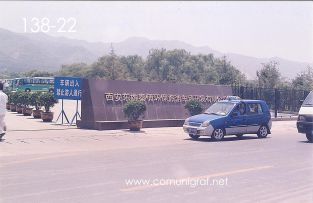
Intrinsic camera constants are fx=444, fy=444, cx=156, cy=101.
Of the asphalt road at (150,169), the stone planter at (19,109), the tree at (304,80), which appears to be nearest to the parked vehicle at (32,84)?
the stone planter at (19,109)

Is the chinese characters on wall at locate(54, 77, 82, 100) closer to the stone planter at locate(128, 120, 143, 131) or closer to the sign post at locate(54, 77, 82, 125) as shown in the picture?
the sign post at locate(54, 77, 82, 125)

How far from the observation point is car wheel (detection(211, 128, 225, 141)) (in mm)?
16969

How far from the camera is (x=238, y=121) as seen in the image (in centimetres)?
1758

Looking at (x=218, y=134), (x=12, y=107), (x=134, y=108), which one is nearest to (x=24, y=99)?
(x=12, y=107)

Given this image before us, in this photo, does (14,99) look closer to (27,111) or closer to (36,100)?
(27,111)

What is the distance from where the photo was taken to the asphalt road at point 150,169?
7.87 metres

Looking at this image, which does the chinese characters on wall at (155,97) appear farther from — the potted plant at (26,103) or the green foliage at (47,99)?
the potted plant at (26,103)

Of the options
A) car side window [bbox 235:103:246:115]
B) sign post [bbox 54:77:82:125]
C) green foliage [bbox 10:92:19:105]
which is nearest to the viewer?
car side window [bbox 235:103:246:115]

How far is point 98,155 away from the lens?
42.1ft

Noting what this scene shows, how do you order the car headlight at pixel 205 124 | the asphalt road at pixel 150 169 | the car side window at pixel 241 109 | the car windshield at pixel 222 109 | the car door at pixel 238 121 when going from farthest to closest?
the car side window at pixel 241 109 < the car windshield at pixel 222 109 < the car door at pixel 238 121 < the car headlight at pixel 205 124 < the asphalt road at pixel 150 169

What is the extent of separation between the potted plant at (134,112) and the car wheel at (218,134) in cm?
396

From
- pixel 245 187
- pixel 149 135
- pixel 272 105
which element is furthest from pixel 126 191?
pixel 272 105

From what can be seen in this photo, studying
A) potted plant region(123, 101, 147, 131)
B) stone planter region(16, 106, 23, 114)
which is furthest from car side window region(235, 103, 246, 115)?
stone planter region(16, 106, 23, 114)

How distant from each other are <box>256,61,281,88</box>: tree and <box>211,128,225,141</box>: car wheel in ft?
78.6
